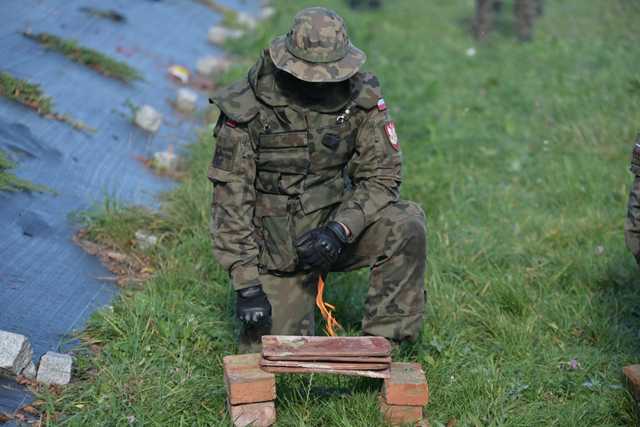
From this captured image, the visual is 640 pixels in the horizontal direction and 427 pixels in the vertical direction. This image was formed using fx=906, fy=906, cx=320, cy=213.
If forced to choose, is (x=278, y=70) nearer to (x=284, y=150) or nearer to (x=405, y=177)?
(x=284, y=150)

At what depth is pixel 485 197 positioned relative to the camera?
577 cm

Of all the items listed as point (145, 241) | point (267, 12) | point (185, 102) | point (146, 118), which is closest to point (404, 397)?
point (145, 241)

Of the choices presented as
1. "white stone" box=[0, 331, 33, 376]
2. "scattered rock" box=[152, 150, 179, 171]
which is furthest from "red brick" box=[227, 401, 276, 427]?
"scattered rock" box=[152, 150, 179, 171]

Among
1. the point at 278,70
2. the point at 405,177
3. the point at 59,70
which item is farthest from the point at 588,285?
the point at 59,70

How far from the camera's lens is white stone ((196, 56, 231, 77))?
8.02m

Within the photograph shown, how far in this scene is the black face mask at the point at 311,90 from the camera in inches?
144

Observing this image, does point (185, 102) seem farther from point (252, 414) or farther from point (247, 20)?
point (252, 414)

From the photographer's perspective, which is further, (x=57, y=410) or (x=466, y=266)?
(x=466, y=266)

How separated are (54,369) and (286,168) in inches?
47.7

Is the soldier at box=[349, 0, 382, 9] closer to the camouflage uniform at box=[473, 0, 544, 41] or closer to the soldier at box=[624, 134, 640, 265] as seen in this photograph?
the camouflage uniform at box=[473, 0, 544, 41]

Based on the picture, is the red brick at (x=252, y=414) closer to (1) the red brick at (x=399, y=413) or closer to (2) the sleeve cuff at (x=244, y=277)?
(1) the red brick at (x=399, y=413)

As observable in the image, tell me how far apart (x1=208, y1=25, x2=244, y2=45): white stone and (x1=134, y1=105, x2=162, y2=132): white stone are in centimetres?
315

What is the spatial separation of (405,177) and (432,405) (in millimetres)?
2599

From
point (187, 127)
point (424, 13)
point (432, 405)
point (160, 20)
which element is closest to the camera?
point (432, 405)
